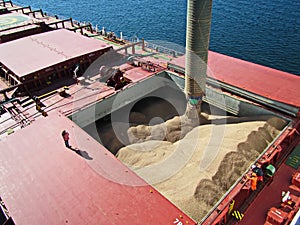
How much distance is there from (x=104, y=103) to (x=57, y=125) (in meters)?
5.15

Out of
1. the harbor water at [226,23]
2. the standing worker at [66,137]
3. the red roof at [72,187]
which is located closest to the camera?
the red roof at [72,187]

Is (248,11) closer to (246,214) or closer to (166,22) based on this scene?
(166,22)

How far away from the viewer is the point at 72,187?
1327 cm

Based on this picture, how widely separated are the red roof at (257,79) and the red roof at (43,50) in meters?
10.3

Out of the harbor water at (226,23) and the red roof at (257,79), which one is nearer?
the red roof at (257,79)

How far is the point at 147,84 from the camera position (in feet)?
80.6

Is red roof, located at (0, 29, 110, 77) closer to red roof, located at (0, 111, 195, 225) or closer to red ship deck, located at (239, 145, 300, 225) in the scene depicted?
red roof, located at (0, 111, 195, 225)

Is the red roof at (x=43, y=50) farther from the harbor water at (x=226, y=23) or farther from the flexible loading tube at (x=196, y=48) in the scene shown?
the harbor water at (x=226, y=23)

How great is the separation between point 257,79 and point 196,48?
→ 620cm

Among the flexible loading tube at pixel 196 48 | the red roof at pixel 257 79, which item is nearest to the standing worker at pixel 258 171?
the red roof at pixel 257 79

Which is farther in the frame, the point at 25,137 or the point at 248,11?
the point at 248,11

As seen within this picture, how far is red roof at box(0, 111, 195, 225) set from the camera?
11.8 meters

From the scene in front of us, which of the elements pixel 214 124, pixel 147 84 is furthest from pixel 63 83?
pixel 214 124

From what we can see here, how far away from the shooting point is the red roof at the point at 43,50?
2391cm
